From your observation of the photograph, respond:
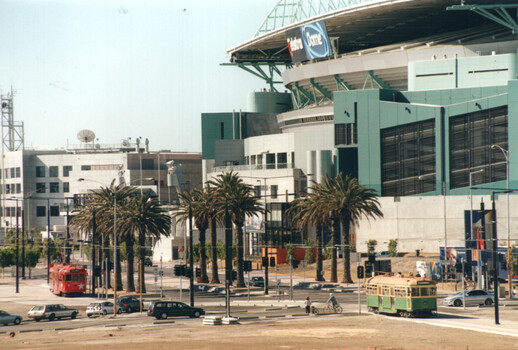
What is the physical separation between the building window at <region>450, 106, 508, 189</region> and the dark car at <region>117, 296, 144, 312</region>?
5924cm

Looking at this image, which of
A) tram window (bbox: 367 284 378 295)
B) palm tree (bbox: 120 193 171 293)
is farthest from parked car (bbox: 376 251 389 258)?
tram window (bbox: 367 284 378 295)

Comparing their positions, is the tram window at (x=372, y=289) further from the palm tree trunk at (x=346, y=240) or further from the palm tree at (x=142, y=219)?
the palm tree at (x=142, y=219)

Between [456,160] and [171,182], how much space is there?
6575cm

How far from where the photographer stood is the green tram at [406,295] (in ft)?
212

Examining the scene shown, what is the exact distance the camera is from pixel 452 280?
9756cm

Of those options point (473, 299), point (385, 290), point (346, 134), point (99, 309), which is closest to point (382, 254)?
point (346, 134)

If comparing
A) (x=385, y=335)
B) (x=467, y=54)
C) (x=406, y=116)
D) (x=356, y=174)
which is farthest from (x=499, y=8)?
(x=385, y=335)

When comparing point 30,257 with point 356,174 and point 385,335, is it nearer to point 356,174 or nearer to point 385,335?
point 356,174

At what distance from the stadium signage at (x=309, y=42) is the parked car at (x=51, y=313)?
83.1 metres

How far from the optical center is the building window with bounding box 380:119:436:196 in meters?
125

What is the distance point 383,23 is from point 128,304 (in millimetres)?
83949

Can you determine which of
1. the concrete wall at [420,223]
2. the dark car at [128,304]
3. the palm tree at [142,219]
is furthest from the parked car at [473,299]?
the concrete wall at [420,223]

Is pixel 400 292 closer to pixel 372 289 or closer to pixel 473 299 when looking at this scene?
pixel 372 289

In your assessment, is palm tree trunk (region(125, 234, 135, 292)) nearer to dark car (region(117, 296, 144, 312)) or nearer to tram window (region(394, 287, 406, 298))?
dark car (region(117, 296, 144, 312))
